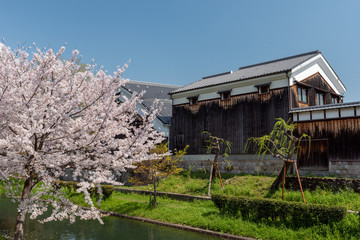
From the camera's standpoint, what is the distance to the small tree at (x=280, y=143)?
46.1 ft

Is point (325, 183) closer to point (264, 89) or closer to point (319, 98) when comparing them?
point (264, 89)

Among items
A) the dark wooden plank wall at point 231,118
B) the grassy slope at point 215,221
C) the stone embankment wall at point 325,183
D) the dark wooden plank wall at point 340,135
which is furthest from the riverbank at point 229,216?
the dark wooden plank wall at point 340,135

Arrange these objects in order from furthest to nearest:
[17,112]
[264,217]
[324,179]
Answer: [324,179] → [264,217] → [17,112]

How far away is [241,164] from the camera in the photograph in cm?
2094

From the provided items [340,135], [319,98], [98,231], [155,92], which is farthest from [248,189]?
[155,92]

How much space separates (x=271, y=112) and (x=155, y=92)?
1626cm

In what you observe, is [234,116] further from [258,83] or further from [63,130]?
[63,130]

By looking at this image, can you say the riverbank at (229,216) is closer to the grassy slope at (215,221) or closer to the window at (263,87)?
the grassy slope at (215,221)

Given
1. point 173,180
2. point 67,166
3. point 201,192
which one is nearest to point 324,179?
point 201,192

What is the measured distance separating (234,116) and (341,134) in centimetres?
744

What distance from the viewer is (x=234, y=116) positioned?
71.7 ft

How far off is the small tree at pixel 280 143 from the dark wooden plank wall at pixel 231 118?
70 cm

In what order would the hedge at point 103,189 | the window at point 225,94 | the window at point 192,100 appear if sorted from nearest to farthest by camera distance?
the hedge at point 103,189 < the window at point 225,94 < the window at point 192,100

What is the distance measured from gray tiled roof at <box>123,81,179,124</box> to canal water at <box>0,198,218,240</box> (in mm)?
14261
